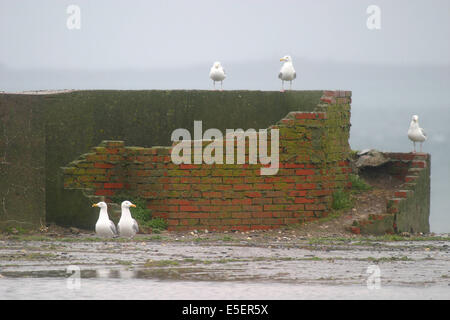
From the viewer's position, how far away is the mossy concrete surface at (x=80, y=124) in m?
14.3

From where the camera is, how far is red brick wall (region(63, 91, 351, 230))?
46.5 feet

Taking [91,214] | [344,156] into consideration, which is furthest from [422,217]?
[91,214]

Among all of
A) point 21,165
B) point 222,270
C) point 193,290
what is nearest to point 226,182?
point 21,165

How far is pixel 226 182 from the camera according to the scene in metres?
14.2

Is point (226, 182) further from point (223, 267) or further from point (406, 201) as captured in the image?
point (223, 267)

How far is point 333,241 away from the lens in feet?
43.6

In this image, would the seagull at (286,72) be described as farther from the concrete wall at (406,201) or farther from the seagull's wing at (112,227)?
the seagull's wing at (112,227)

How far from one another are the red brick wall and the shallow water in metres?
1.35

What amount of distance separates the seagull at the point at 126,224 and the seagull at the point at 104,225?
0.11 m

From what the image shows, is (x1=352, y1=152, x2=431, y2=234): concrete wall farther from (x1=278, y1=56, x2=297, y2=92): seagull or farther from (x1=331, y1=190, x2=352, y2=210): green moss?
(x1=278, y1=56, x2=297, y2=92): seagull

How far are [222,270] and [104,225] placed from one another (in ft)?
10.5
